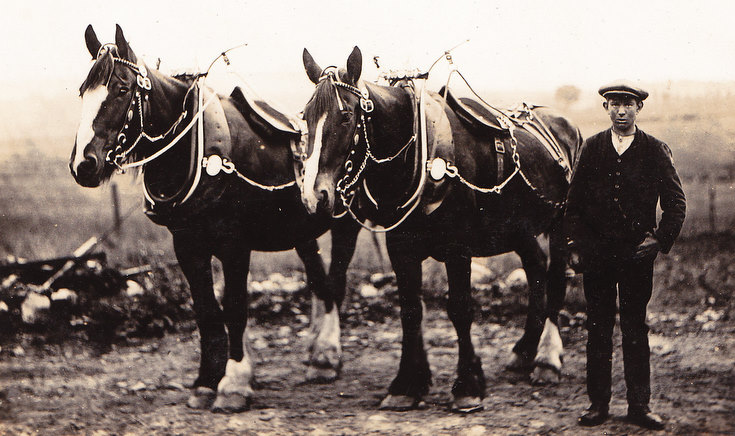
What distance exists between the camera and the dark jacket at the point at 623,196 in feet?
10.4

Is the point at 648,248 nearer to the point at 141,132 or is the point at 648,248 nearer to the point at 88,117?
the point at 141,132

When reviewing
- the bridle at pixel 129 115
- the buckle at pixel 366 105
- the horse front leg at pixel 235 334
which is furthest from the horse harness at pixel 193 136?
the buckle at pixel 366 105

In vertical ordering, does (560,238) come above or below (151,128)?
below

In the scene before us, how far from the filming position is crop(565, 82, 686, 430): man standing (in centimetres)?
318

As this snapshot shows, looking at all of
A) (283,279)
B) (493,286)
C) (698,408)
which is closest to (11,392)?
(283,279)

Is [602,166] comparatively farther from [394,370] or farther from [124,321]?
[124,321]

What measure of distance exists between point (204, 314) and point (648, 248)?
6.75 feet

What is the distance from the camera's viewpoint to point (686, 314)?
12.8ft

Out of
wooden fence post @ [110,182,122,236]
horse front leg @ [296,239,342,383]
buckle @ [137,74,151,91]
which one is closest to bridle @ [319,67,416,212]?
buckle @ [137,74,151,91]

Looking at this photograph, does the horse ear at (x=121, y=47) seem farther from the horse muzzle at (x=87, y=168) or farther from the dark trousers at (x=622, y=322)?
the dark trousers at (x=622, y=322)

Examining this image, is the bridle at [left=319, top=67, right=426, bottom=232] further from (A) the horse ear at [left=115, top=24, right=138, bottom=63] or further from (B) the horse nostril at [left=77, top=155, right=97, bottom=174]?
(B) the horse nostril at [left=77, top=155, right=97, bottom=174]

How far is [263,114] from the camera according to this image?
3793mm

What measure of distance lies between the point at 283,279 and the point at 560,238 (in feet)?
5.61

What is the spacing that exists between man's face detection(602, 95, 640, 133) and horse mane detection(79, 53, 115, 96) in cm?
220
